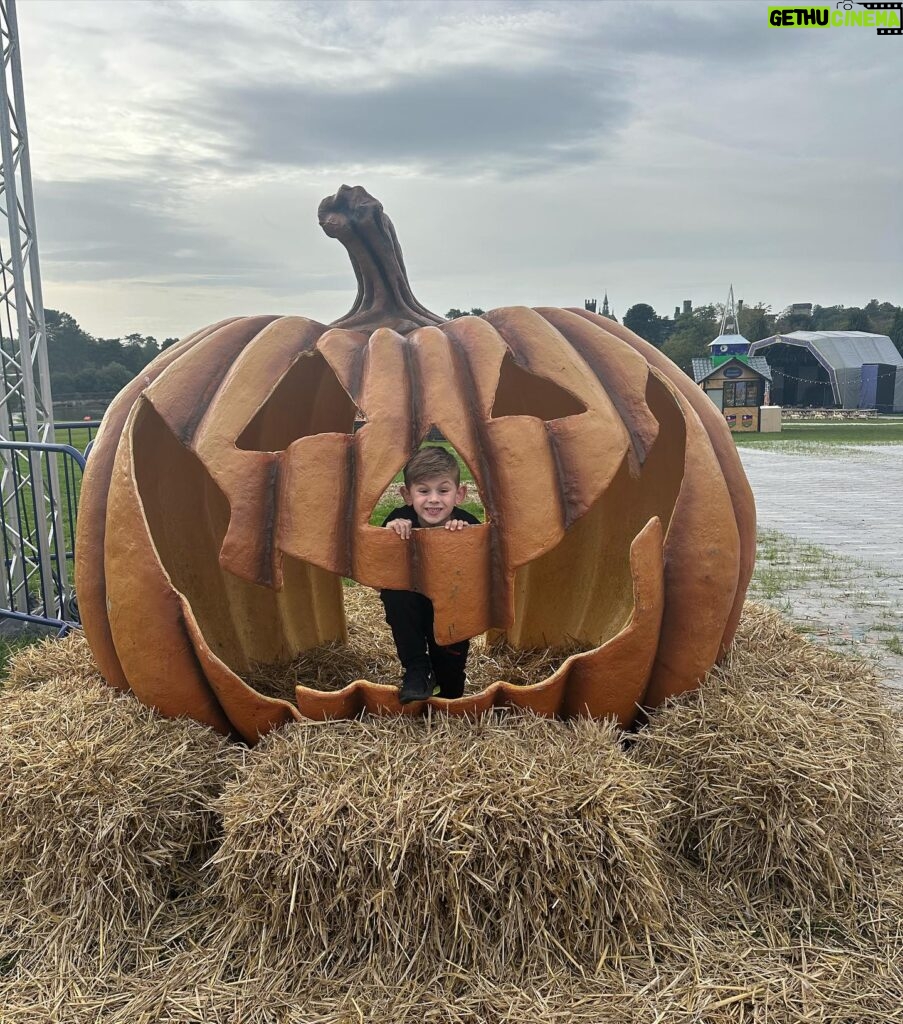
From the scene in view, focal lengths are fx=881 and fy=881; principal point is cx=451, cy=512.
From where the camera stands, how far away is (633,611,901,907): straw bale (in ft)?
7.63

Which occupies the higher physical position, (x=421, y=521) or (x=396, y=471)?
(x=396, y=471)

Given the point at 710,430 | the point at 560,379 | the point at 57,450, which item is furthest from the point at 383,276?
the point at 57,450

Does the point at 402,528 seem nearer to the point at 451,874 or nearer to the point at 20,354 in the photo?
the point at 451,874

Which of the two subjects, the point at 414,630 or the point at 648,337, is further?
the point at 648,337

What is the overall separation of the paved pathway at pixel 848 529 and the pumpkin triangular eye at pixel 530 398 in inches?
88.9

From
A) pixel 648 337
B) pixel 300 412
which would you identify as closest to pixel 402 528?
pixel 300 412

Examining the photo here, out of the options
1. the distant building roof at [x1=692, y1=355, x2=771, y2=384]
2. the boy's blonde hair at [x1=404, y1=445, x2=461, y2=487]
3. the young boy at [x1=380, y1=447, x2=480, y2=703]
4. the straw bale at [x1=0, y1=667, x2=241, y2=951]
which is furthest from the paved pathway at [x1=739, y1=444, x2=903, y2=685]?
the distant building roof at [x1=692, y1=355, x2=771, y2=384]

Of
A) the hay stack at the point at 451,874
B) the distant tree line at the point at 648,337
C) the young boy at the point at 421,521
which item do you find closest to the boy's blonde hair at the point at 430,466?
the young boy at the point at 421,521

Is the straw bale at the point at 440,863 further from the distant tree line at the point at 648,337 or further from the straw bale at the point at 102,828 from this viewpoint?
the distant tree line at the point at 648,337

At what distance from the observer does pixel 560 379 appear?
2.70 m

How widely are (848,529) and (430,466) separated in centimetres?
802

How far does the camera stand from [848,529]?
9391 millimetres

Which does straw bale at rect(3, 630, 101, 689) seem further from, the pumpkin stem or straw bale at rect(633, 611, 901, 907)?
straw bale at rect(633, 611, 901, 907)

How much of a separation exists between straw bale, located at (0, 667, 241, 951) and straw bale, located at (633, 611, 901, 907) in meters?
1.29
